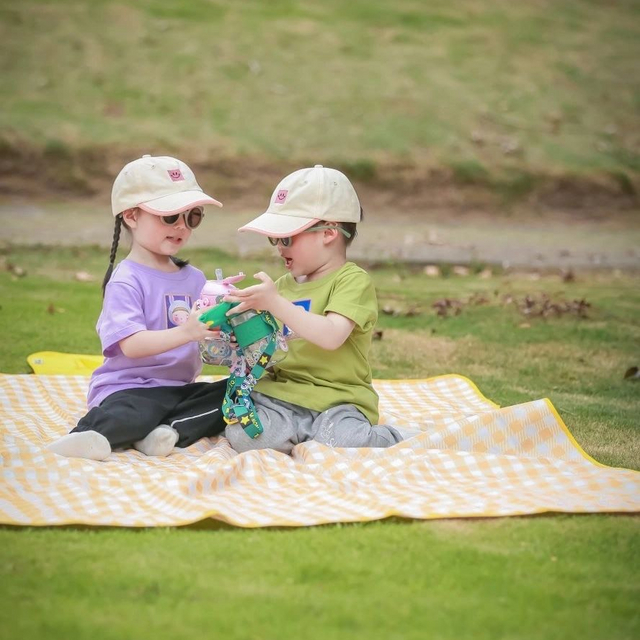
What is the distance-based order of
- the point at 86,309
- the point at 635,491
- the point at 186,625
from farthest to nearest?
the point at 86,309 < the point at 635,491 < the point at 186,625

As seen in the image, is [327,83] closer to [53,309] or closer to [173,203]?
[53,309]

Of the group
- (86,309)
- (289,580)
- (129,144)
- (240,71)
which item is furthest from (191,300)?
(240,71)

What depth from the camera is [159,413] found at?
3.63 metres

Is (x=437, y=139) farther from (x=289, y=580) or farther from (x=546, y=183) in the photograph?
(x=289, y=580)

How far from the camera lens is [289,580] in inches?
96.5

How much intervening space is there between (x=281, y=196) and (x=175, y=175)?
0.41 meters

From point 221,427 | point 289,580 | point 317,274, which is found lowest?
point 221,427

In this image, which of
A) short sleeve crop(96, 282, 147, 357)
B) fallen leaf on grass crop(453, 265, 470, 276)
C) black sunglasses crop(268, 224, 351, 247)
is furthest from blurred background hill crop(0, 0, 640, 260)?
black sunglasses crop(268, 224, 351, 247)

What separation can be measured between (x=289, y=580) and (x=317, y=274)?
62.2 inches

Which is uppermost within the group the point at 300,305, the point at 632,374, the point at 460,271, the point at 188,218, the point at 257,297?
the point at 188,218

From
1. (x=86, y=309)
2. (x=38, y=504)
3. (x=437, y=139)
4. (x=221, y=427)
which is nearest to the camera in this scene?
(x=38, y=504)

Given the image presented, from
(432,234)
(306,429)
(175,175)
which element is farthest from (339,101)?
(306,429)

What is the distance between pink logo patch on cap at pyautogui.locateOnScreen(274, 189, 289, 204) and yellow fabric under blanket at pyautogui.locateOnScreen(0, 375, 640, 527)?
0.90 metres

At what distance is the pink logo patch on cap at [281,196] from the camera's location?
3.74m
